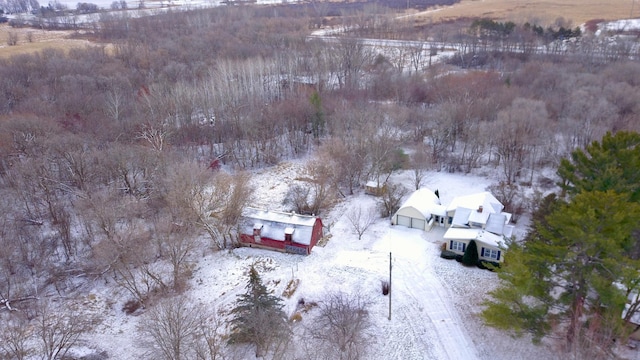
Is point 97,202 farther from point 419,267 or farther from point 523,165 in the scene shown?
point 523,165

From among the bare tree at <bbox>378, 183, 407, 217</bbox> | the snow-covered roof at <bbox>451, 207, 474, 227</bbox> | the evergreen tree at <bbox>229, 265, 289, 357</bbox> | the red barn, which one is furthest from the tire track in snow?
the evergreen tree at <bbox>229, 265, 289, 357</bbox>

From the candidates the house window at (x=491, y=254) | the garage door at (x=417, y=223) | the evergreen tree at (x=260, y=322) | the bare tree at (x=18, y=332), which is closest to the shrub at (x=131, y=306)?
the bare tree at (x=18, y=332)

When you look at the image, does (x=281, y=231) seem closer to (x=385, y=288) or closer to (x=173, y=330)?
(x=385, y=288)

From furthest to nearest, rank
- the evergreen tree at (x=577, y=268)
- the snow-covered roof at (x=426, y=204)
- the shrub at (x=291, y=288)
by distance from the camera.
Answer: the snow-covered roof at (x=426, y=204) < the shrub at (x=291, y=288) < the evergreen tree at (x=577, y=268)

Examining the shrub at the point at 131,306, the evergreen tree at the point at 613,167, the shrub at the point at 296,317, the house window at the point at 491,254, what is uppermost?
the evergreen tree at the point at 613,167

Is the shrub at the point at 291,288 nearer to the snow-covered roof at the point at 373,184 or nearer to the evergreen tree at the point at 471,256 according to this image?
the evergreen tree at the point at 471,256

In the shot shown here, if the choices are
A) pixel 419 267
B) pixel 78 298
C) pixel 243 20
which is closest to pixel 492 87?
pixel 419 267
